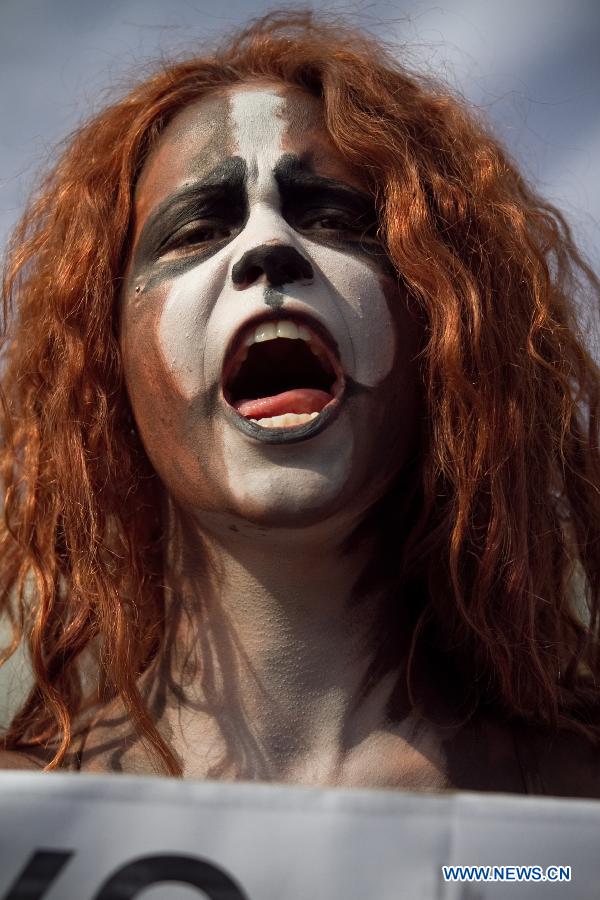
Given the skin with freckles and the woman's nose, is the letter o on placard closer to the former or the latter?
the skin with freckles

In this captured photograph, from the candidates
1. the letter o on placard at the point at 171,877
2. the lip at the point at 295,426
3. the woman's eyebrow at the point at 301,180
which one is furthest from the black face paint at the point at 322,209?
the letter o on placard at the point at 171,877

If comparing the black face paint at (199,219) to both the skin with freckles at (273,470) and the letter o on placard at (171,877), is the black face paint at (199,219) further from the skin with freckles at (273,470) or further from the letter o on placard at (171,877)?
the letter o on placard at (171,877)

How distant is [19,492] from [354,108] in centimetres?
118

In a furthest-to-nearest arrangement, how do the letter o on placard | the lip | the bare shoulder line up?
the bare shoulder < the lip < the letter o on placard

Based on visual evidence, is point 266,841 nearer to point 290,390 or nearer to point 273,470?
point 273,470

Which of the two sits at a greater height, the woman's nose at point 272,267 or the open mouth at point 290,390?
the woman's nose at point 272,267

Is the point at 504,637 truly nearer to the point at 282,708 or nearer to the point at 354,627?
the point at 354,627

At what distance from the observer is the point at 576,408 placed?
245 cm

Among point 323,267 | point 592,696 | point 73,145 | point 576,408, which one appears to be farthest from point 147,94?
point 592,696

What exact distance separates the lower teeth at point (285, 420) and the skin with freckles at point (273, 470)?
19 mm

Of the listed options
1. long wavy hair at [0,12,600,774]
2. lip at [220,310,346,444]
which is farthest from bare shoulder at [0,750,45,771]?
lip at [220,310,346,444]

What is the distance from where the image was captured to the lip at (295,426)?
1982 mm

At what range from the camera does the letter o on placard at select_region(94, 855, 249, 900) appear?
1.14 m

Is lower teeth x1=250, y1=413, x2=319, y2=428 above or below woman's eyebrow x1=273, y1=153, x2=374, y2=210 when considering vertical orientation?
below
